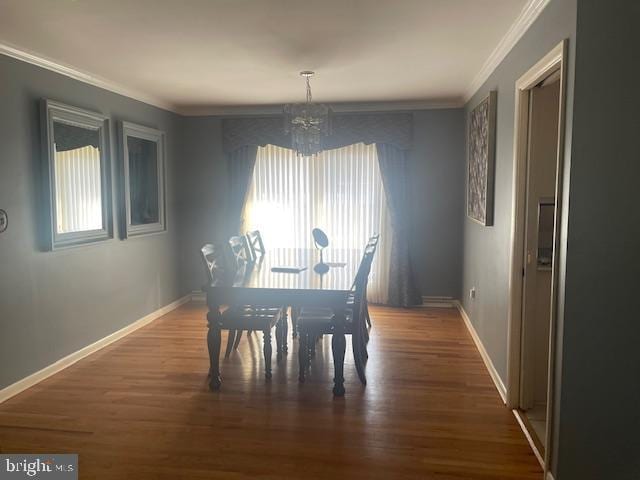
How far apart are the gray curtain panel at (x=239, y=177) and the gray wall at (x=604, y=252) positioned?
4.36 metres

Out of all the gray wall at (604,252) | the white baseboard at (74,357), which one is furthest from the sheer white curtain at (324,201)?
the gray wall at (604,252)

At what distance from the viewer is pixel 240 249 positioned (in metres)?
4.67

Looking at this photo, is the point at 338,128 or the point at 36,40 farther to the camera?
the point at 338,128

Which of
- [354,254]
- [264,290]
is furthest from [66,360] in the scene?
[354,254]

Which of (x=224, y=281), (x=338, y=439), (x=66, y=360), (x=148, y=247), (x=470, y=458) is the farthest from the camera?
(x=148, y=247)

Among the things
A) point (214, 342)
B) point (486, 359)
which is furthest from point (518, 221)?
point (214, 342)

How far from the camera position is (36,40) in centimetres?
321

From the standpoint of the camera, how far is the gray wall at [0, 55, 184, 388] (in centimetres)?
334

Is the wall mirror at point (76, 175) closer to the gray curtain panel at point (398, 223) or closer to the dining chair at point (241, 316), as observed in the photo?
the dining chair at point (241, 316)

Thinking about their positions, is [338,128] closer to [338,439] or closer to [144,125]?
[144,125]

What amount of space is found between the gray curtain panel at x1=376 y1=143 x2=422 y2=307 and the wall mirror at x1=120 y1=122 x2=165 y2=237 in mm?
2473

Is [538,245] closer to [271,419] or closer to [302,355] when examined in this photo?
[302,355]

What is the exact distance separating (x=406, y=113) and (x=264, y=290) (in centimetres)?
317

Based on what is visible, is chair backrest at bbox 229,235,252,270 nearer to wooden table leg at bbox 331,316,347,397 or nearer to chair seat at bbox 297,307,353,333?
chair seat at bbox 297,307,353,333
